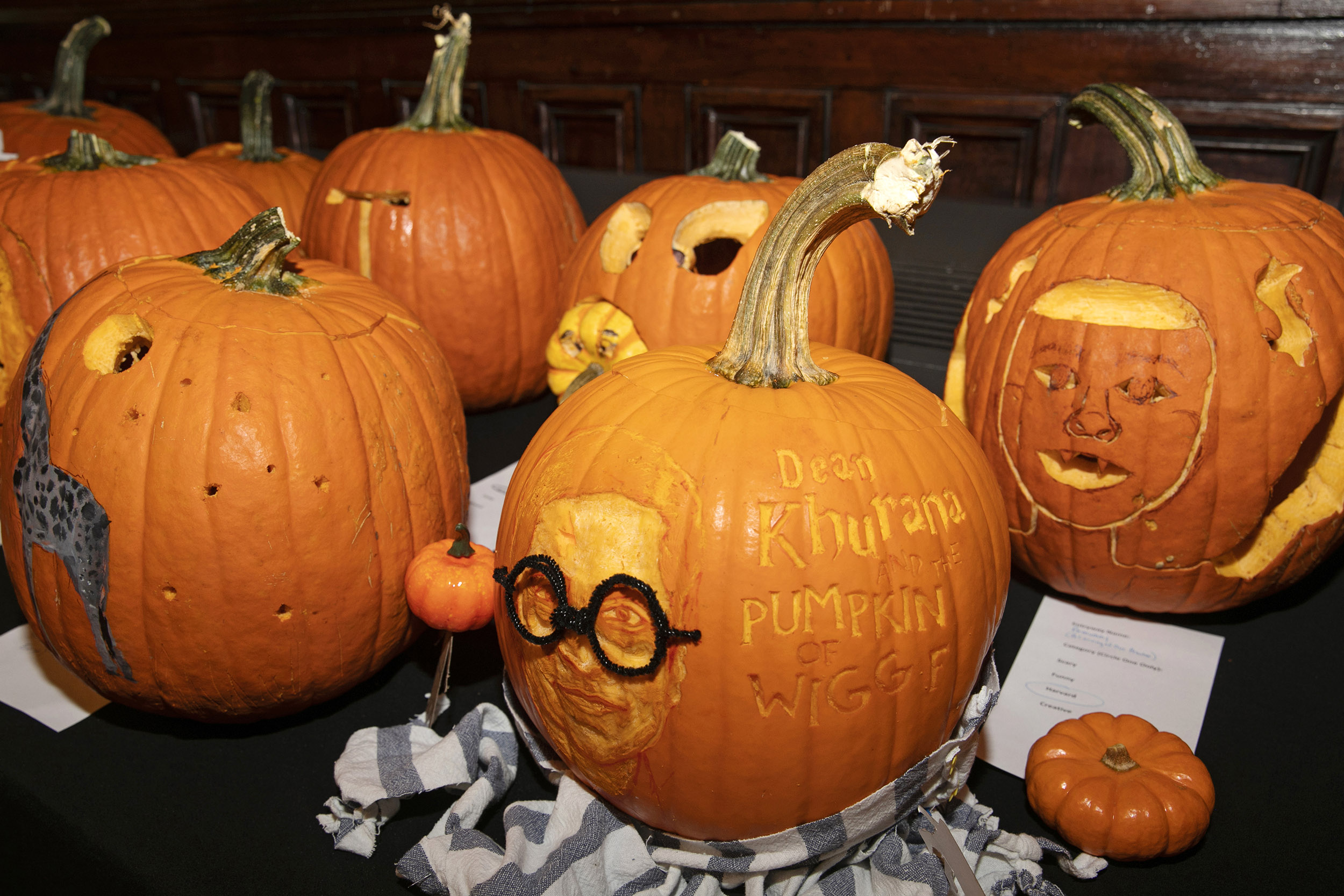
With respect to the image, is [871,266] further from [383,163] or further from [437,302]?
[383,163]

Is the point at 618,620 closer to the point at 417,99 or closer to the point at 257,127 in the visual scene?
the point at 257,127

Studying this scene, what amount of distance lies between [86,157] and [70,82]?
100 cm

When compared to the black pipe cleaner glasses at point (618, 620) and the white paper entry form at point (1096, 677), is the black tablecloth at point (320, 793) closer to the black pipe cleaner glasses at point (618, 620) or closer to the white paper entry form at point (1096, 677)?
the white paper entry form at point (1096, 677)

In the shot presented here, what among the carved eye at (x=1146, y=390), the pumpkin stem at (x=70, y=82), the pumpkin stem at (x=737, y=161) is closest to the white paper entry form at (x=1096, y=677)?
the carved eye at (x=1146, y=390)

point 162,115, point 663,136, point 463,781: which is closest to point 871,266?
point 463,781

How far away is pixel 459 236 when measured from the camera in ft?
5.94

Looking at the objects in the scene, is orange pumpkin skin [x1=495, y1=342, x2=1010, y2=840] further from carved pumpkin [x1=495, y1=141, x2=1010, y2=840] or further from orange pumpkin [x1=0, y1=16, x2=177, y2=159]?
orange pumpkin [x1=0, y1=16, x2=177, y2=159]

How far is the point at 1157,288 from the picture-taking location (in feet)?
4.20

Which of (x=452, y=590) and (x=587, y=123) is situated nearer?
(x=452, y=590)

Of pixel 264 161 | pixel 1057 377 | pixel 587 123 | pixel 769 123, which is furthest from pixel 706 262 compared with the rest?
pixel 587 123

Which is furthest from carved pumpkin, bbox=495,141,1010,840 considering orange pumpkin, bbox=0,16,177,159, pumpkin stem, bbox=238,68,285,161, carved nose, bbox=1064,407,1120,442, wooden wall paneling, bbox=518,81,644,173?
wooden wall paneling, bbox=518,81,644,173

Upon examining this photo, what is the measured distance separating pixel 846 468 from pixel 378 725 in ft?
2.49

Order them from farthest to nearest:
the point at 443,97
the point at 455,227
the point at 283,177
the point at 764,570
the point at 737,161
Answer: the point at 283,177 < the point at 443,97 < the point at 455,227 < the point at 737,161 < the point at 764,570

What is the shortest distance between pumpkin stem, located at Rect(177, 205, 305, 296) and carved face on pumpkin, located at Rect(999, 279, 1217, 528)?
1085 mm
